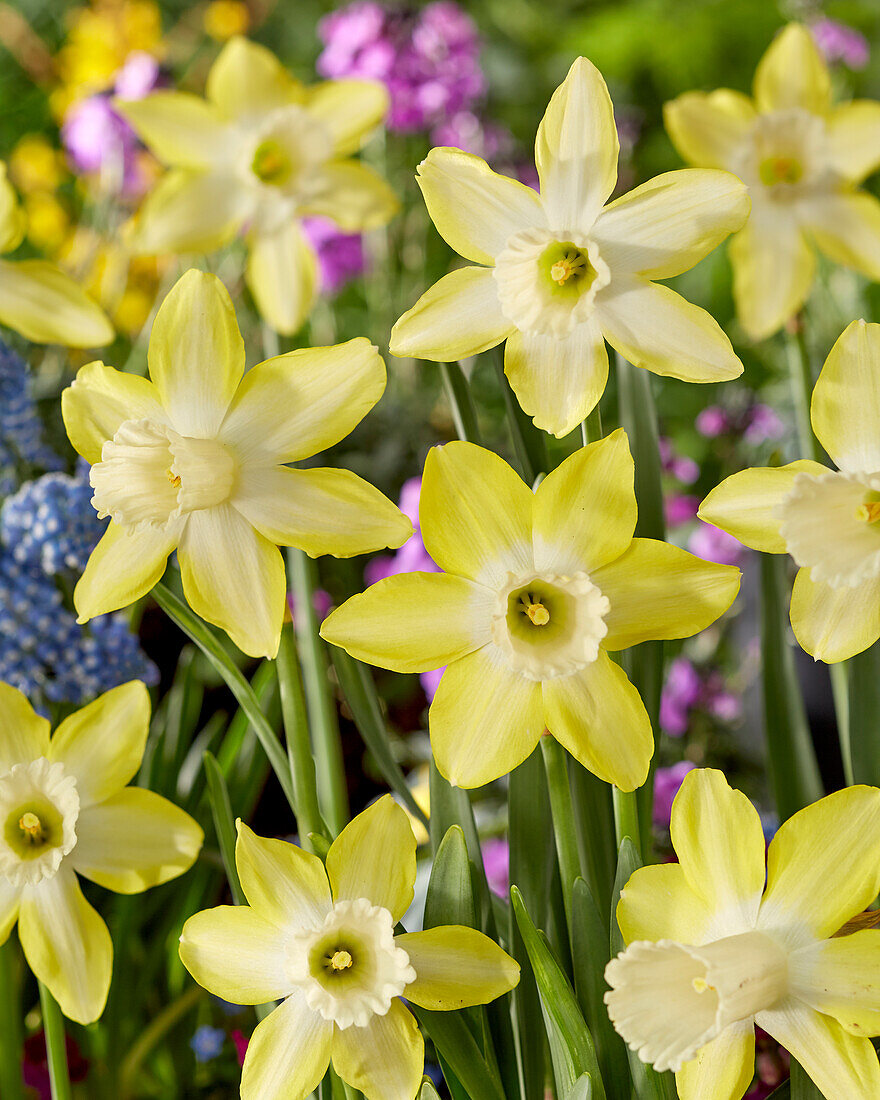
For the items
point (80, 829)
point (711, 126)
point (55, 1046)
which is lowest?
point (55, 1046)

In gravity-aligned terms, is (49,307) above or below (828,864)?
above

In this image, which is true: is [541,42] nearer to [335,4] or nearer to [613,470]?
[335,4]

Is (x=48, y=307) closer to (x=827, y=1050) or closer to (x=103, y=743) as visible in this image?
(x=103, y=743)

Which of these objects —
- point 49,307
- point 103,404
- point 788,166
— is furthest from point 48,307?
point 788,166

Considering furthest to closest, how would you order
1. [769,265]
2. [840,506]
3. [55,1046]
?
[769,265]
[55,1046]
[840,506]

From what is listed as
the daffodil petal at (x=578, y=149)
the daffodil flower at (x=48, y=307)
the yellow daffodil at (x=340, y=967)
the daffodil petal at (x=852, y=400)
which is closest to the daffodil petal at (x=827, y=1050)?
the yellow daffodil at (x=340, y=967)

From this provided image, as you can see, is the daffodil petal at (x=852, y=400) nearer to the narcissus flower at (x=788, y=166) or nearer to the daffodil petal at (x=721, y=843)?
the daffodil petal at (x=721, y=843)
